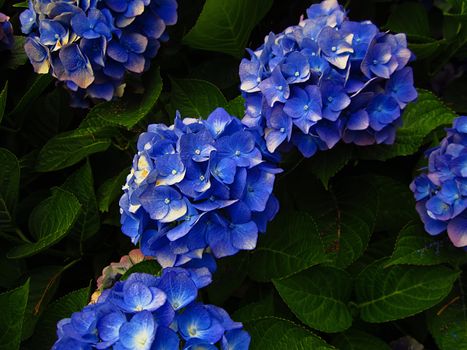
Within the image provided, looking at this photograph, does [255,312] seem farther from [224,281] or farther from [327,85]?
[327,85]

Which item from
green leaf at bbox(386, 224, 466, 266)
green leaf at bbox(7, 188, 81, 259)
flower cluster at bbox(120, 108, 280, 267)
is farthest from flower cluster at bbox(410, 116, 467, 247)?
green leaf at bbox(7, 188, 81, 259)

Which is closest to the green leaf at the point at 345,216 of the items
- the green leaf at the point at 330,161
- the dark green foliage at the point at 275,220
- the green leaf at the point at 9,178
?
the dark green foliage at the point at 275,220

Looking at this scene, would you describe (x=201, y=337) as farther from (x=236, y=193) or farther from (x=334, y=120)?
A: (x=334, y=120)

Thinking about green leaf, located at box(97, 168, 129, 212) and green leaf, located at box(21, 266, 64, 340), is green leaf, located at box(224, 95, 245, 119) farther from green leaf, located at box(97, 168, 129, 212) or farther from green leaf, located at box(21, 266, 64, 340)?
green leaf, located at box(21, 266, 64, 340)

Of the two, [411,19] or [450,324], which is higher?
[411,19]

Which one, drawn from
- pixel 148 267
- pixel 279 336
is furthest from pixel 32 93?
pixel 279 336

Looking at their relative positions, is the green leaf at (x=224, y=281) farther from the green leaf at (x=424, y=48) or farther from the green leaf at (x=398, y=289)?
the green leaf at (x=424, y=48)

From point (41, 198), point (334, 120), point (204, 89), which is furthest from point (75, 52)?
point (334, 120)

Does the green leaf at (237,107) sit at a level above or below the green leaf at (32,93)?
→ above
